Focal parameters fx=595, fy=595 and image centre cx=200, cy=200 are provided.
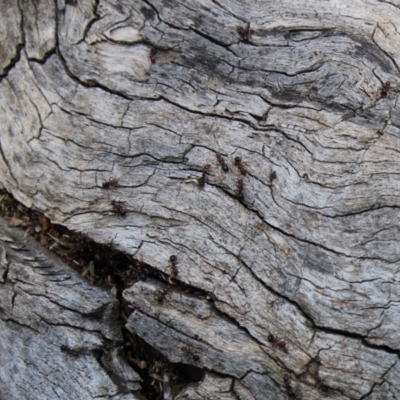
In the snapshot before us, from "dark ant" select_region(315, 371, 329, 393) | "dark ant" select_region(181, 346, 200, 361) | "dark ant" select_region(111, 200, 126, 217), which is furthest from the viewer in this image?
"dark ant" select_region(111, 200, 126, 217)

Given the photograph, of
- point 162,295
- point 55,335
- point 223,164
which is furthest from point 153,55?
point 55,335

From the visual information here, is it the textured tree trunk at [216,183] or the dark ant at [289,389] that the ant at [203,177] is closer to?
the textured tree trunk at [216,183]

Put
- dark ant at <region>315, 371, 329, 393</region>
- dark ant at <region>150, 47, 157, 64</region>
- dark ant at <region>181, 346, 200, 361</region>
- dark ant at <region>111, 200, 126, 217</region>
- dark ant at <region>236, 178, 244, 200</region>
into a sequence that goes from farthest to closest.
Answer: dark ant at <region>150, 47, 157, 64</region>
dark ant at <region>111, 200, 126, 217</region>
dark ant at <region>236, 178, 244, 200</region>
dark ant at <region>181, 346, 200, 361</region>
dark ant at <region>315, 371, 329, 393</region>

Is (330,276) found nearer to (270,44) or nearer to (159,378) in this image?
(159,378)

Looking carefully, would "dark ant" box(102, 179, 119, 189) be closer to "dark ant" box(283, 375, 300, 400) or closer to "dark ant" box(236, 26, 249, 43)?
"dark ant" box(236, 26, 249, 43)

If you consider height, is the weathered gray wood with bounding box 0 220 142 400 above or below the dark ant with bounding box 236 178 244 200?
below

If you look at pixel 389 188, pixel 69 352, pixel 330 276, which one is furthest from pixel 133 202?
pixel 389 188

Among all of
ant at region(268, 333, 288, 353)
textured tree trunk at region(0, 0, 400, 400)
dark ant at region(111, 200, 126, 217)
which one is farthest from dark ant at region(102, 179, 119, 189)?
ant at region(268, 333, 288, 353)

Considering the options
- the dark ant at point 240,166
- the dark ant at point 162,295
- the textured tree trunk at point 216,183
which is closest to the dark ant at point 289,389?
the textured tree trunk at point 216,183
